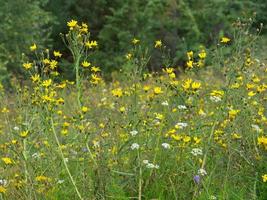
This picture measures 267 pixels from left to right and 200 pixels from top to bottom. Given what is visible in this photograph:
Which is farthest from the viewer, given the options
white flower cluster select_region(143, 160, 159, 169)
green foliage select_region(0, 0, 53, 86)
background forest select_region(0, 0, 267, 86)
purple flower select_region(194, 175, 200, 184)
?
background forest select_region(0, 0, 267, 86)

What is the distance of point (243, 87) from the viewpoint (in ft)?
13.1

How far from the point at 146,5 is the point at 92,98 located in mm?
6266

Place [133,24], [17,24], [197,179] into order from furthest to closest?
1. [133,24]
2. [17,24]
3. [197,179]

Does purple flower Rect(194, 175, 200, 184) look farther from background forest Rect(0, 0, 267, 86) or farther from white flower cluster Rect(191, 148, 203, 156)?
background forest Rect(0, 0, 267, 86)

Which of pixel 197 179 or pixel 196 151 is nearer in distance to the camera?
pixel 197 179

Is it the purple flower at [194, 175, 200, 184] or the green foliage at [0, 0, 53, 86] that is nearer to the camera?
the purple flower at [194, 175, 200, 184]

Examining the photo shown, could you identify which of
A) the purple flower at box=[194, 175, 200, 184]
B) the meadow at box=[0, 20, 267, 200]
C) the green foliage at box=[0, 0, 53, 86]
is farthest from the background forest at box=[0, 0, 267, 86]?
the purple flower at box=[194, 175, 200, 184]

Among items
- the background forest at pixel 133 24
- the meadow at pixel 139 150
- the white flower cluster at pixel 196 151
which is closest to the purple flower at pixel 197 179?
the meadow at pixel 139 150

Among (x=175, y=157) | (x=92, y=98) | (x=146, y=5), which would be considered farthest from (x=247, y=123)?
(x=146, y=5)

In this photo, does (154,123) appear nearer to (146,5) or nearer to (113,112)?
(113,112)

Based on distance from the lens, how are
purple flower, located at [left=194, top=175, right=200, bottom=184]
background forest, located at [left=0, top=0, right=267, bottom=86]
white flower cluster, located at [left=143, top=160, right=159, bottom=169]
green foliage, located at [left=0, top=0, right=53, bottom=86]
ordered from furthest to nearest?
background forest, located at [left=0, top=0, right=267, bottom=86] < green foliage, located at [left=0, top=0, right=53, bottom=86] < white flower cluster, located at [left=143, top=160, right=159, bottom=169] < purple flower, located at [left=194, top=175, right=200, bottom=184]

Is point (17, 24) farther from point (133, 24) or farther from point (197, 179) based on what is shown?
point (197, 179)

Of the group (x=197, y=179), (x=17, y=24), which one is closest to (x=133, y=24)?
(x=17, y=24)

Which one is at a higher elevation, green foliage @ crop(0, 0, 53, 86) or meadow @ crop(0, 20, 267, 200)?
meadow @ crop(0, 20, 267, 200)
